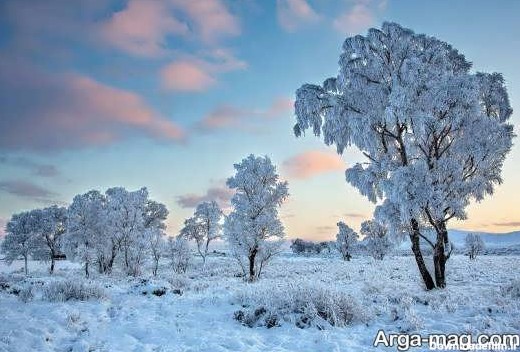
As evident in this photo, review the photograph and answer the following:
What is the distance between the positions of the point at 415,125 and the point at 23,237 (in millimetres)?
51410

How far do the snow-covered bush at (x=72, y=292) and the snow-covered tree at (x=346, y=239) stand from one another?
198 feet

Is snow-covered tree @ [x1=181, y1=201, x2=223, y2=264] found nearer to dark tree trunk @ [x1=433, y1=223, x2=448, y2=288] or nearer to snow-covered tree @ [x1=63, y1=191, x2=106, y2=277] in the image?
snow-covered tree @ [x1=63, y1=191, x2=106, y2=277]

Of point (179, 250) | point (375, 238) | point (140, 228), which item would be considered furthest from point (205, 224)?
point (375, 238)

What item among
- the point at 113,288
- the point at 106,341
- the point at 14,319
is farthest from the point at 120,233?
the point at 106,341

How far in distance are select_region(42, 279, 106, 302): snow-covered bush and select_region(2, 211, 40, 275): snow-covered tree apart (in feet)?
130

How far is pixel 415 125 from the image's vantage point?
49.5 feet

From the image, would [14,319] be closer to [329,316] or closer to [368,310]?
[329,316]

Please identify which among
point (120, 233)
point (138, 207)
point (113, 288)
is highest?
point (138, 207)

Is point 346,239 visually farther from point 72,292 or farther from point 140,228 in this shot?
point 72,292

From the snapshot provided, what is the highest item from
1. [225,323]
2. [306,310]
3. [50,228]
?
[50,228]

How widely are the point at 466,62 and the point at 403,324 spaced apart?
1420 centimetres

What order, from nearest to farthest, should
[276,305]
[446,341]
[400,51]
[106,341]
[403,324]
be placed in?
[446,341] → [106,341] → [403,324] → [276,305] → [400,51]

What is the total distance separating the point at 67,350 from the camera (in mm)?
8109

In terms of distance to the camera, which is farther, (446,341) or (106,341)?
(106,341)
